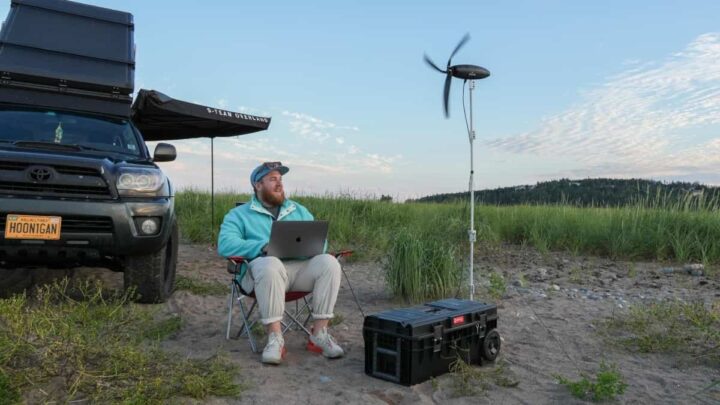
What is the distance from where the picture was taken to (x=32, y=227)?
4527 millimetres

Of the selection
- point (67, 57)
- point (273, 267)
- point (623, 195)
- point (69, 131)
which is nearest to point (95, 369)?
point (273, 267)

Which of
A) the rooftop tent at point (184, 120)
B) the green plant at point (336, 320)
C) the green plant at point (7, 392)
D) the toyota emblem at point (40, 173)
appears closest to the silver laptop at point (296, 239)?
the green plant at point (336, 320)

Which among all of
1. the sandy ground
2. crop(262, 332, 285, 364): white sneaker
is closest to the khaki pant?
crop(262, 332, 285, 364): white sneaker

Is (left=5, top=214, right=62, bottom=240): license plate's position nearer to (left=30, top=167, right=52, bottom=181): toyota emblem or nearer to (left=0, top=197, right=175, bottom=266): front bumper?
(left=0, top=197, right=175, bottom=266): front bumper

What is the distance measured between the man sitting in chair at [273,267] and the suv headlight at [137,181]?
1068 mm

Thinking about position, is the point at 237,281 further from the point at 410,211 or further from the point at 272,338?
the point at 410,211

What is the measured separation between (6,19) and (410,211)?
7.78 m

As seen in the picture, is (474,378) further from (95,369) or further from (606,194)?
(606,194)

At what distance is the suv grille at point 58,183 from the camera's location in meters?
4.53

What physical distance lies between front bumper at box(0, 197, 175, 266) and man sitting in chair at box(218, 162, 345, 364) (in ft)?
3.40

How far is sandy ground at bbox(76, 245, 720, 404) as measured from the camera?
128 inches

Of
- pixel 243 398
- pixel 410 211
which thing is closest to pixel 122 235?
pixel 243 398

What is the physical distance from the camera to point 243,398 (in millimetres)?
3123

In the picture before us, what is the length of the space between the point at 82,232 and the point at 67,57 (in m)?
2.69
